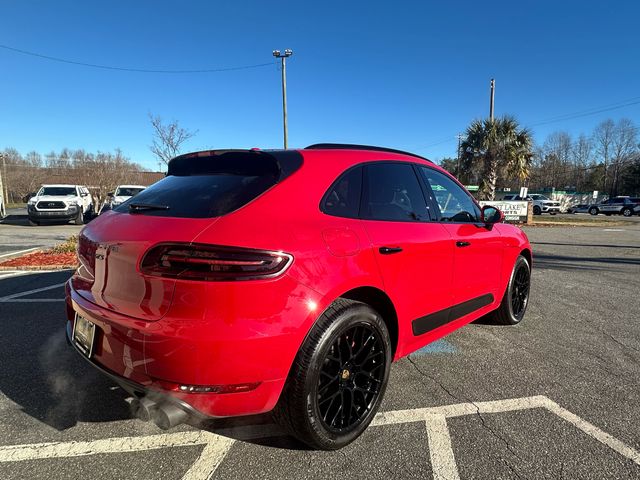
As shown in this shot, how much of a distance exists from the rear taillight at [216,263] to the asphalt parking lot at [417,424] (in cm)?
107

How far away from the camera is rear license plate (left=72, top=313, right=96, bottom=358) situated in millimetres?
2162

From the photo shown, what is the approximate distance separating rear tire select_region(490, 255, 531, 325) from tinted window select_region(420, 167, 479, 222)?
3.35 ft

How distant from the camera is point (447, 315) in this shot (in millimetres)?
3125

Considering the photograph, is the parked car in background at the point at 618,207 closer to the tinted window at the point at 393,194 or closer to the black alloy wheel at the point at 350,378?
the tinted window at the point at 393,194

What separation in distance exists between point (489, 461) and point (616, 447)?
2.56 ft

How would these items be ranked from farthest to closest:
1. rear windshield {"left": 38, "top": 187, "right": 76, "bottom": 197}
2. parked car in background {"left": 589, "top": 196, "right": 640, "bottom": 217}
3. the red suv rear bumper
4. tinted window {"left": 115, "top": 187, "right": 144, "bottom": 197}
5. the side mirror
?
parked car in background {"left": 589, "top": 196, "right": 640, "bottom": 217} < rear windshield {"left": 38, "top": 187, "right": 76, "bottom": 197} < tinted window {"left": 115, "top": 187, "right": 144, "bottom": 197} < the side mirror < the red suv rear bumper

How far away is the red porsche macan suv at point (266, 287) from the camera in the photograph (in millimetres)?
1838

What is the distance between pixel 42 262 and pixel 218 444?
7152 mm

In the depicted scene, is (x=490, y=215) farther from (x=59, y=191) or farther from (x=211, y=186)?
(x=59, y=191)

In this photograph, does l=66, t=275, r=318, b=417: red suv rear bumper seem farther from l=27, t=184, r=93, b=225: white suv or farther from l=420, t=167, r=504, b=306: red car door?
l=27, t=184, r=93, b=225: white suv

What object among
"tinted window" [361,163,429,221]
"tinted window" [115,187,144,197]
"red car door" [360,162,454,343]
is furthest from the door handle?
"tinted window" [115,187,144,197]

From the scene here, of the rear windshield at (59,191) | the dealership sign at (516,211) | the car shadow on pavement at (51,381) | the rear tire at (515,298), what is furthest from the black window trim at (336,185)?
the dealership sign at (516,211)

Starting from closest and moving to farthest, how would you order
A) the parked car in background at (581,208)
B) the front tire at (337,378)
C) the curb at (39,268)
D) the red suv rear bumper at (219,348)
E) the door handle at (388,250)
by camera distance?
the red suv rear bumper at (219,348)
the front tire at (337,378)
the door handle at (388,250)
the curb at (39,268)
the parked car in background at (581,208)

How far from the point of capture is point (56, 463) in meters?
2.13
